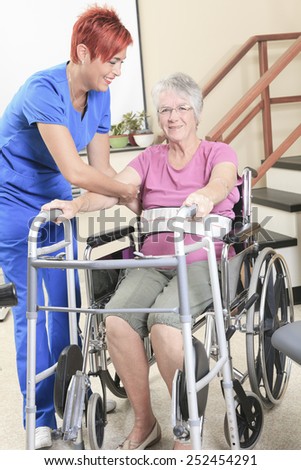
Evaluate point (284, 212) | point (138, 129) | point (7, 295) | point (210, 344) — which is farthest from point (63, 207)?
point (138, 129)

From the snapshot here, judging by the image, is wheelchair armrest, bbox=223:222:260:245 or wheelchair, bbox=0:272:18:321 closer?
wheelchair, bbox=0:272:18:321

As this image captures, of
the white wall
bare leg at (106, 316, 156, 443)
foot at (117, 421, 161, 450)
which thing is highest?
the white wall

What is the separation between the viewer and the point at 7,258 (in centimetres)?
217

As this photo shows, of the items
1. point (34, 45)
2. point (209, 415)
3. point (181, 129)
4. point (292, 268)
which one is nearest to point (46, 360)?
point (209, 415)

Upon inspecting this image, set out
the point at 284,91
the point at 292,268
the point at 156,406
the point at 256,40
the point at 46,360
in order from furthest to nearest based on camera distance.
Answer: the point at 284,91 < the point at 256,40 < the point at 292,268 < the point at 156,406 < the point at 46,360

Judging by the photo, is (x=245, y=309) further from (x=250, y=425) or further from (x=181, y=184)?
(x=181, y=184)

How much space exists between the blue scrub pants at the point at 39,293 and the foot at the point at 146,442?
0.30 m

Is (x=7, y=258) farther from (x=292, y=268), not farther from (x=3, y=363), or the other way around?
(x=292, y=268)

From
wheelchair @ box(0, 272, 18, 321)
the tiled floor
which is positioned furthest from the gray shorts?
wheelchair @ box(0, 272, 18, 321)

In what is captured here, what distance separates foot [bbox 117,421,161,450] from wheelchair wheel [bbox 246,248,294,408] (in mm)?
344

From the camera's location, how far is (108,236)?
2238 millimetres

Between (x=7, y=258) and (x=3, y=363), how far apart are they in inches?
42.9

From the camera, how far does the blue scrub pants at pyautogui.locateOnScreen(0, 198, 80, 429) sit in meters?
2.14

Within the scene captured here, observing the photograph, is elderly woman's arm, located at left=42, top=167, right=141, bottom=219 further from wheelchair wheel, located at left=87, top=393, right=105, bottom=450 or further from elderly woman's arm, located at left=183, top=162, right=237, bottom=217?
wheelchair wheel, located at left=87, top=393, right=105, bottom=450
